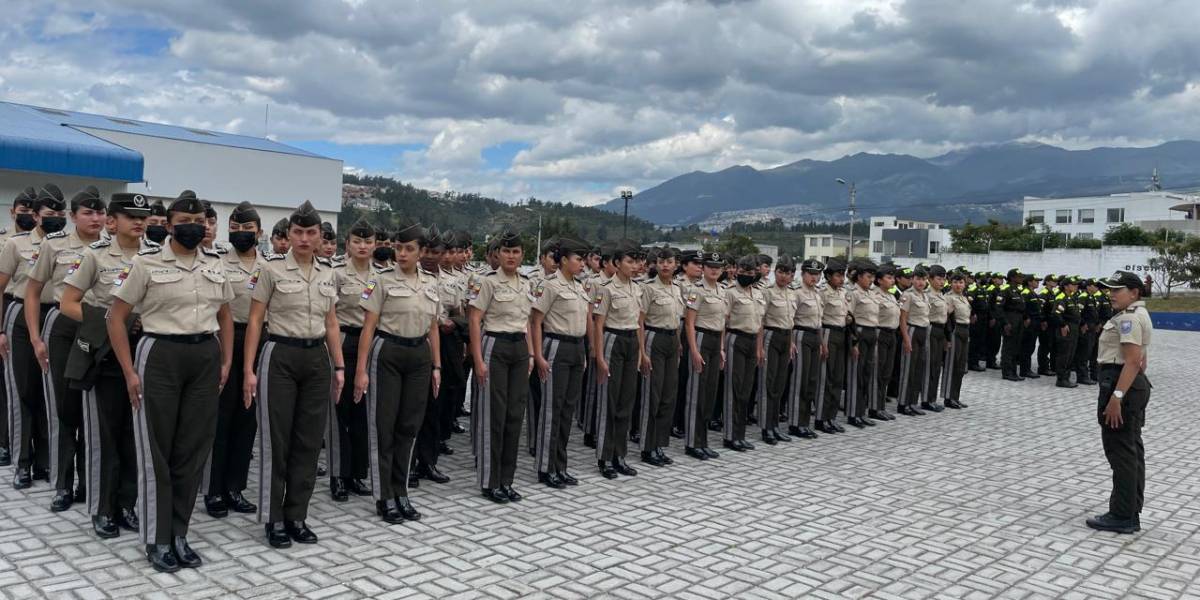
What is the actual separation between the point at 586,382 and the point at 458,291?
6.03ft

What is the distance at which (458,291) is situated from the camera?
684 cm

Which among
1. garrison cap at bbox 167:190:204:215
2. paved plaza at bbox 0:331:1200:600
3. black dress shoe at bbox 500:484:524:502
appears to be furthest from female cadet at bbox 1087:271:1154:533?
garrison cap at bbox 167:190:204:215

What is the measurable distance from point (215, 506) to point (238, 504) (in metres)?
0.13

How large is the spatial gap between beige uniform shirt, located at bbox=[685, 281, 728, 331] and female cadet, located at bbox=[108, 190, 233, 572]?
385cm

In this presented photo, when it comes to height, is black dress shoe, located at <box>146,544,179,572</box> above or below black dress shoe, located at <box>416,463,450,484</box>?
above

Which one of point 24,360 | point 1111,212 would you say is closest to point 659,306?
point 24,360

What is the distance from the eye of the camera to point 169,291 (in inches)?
153

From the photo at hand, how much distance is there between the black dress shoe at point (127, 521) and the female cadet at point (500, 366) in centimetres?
200

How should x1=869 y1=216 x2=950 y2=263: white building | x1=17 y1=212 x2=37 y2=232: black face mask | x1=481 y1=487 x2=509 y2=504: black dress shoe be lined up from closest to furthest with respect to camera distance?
x1=481 y1=487 x2=509 y2=504: black dress shoe
x1=17 y1=212 x2=37 y2=232: black face mask
x1=869 y1=216 x2=950 y2=263: white building

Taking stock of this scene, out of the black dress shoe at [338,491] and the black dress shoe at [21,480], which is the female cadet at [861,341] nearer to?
the black dress shoe at [338,491]

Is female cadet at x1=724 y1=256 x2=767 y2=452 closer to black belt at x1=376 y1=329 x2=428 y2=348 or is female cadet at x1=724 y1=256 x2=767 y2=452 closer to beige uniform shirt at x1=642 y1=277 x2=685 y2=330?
beige uniform shirt at x1=642 y1=277 x2=685 y2=330

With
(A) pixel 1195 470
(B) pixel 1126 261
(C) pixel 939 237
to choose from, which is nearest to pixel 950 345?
(A) pixel 1195 470

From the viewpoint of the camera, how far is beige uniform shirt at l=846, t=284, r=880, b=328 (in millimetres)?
8891

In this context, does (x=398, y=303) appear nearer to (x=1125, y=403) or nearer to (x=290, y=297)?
(x=290, y=297)
